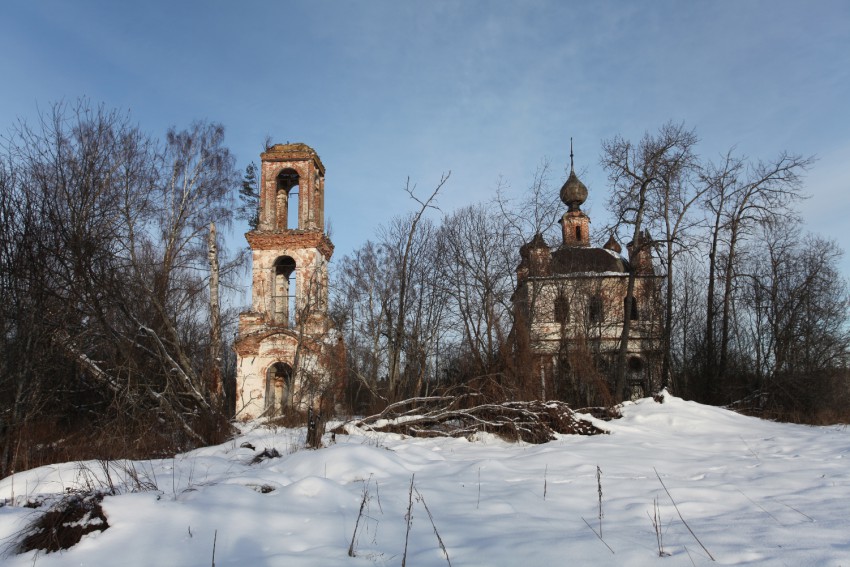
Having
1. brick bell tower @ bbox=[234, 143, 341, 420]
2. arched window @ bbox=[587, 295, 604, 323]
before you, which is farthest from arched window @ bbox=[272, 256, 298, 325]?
arched window @ bbox=[587, 295, 604, 323]

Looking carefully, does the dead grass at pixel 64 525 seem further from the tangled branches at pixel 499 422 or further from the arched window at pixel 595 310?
the arched window at pixel 595 310

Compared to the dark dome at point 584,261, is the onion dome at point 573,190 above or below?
above

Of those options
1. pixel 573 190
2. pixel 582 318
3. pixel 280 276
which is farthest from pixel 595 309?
pixel 280 276

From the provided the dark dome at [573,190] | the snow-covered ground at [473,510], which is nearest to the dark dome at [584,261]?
the dark dome at [573,190]

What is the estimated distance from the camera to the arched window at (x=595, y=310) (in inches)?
887

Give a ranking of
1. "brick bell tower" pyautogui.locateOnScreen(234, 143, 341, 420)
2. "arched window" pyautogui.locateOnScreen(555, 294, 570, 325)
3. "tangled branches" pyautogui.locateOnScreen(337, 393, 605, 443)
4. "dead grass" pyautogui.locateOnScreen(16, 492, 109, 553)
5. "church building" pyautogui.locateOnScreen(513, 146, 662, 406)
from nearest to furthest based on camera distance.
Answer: "dead grass" pyautogui.locateOnScreen(16, 492, 109, 553) < "tangled branches" pyautogui.locateOnScreen(337, 393, 605, 443) < "church building" pyautogui.locateOnScreen(513, 146, 662, 406) < "brick bell tower" pyautogui.locateOnScreen(234, 143, 341, 420) < "arched window" pyautogui.locateOnScreen(555, 294, 570, 325)

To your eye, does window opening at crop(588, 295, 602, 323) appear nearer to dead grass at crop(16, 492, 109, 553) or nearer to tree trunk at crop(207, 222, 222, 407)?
tree trunk at crop(207, 222, 222, 407)

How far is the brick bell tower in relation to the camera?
1711 cm

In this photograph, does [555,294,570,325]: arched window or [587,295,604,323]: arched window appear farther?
[587,295,604,323]: arched window

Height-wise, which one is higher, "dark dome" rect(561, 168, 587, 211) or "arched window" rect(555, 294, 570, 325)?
"dark dome" rect(561, 168, 587, 211)

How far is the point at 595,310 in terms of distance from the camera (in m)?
23.4

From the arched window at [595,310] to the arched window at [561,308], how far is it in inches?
60.0

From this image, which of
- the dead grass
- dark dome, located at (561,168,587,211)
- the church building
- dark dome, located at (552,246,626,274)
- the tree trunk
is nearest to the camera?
the dead grass

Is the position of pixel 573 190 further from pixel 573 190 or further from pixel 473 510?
pixel 473 510
